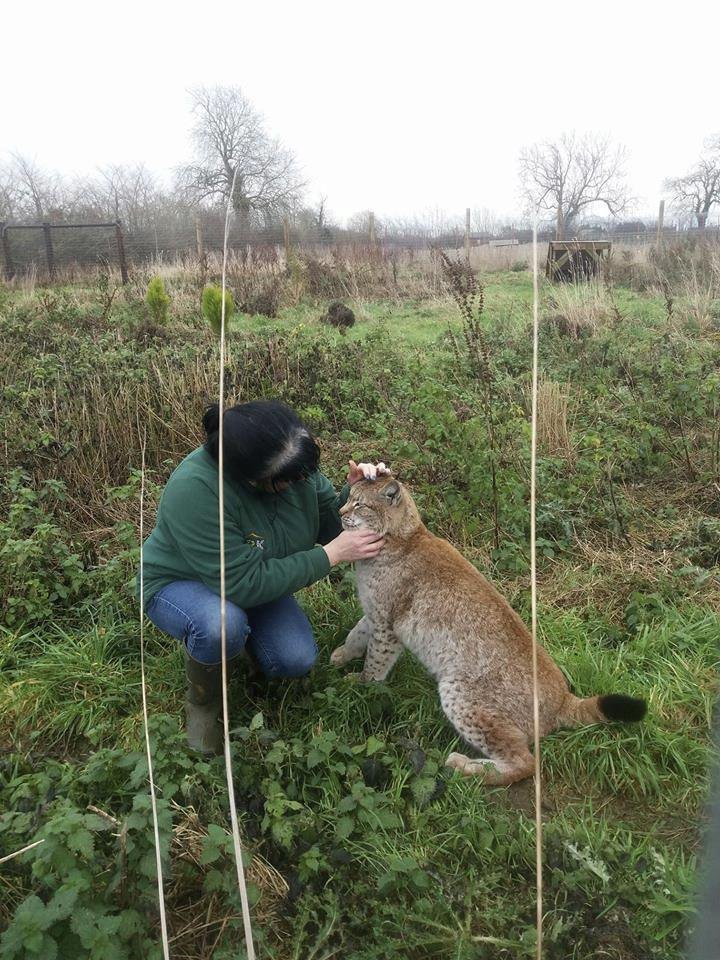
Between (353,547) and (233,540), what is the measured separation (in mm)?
692

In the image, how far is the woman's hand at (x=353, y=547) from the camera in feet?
12.3

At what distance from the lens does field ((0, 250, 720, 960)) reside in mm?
2621

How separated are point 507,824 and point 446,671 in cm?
88

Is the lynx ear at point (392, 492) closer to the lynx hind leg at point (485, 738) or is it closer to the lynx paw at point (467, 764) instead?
the lynx hind leg at point (485, 738)

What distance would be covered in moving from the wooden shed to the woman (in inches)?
497

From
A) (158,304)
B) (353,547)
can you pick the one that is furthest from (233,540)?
(158,304)

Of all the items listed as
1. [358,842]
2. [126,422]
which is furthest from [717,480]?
[126,422]

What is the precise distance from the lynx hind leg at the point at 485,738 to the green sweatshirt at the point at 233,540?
3.32 feet

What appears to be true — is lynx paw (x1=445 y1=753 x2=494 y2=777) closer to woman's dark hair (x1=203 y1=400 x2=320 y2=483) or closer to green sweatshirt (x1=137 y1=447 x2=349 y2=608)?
green sweatshirt (x1=137 y1=447 x2=349 y2=608)

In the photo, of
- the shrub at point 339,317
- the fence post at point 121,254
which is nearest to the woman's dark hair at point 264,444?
the shrub at point 339,317

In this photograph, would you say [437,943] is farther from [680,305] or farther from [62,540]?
[680,305]

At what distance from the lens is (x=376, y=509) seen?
161 inches

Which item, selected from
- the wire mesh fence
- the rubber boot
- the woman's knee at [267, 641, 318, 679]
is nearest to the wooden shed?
the wire mesh fence

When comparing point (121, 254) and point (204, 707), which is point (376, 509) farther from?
point (121, 254)
